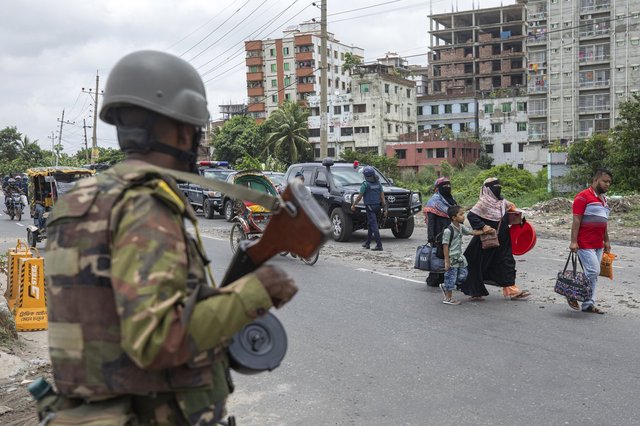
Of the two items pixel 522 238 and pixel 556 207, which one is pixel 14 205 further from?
pixel 522 238

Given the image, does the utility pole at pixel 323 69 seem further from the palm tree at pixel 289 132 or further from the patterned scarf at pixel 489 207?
the palm tree at pixel 289 132

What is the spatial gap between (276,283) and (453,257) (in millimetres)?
7253

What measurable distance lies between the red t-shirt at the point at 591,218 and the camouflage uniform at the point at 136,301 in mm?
6992

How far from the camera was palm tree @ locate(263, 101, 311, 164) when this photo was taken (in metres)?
70.1

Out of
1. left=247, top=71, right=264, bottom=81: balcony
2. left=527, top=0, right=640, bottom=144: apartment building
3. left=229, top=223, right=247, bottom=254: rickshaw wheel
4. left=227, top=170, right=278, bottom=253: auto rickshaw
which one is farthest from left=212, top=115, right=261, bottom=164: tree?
left=229, top=223, right=247, bottom=254: rickshaw wheel

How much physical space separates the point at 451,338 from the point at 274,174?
18.0 meters

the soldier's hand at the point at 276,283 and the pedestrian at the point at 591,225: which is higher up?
the soldier's hand at the point at 276,283

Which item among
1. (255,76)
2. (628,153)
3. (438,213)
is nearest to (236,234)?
(438,213)

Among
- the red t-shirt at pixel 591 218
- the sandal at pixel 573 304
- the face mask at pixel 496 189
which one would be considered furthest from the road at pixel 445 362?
the face mask at pixel 496 189

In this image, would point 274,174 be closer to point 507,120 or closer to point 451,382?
point 451,382

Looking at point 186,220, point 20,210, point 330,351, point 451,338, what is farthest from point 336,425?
point 20,210

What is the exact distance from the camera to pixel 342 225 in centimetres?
1641

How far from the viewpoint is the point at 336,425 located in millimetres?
4797

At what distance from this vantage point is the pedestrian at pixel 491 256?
9.13m
